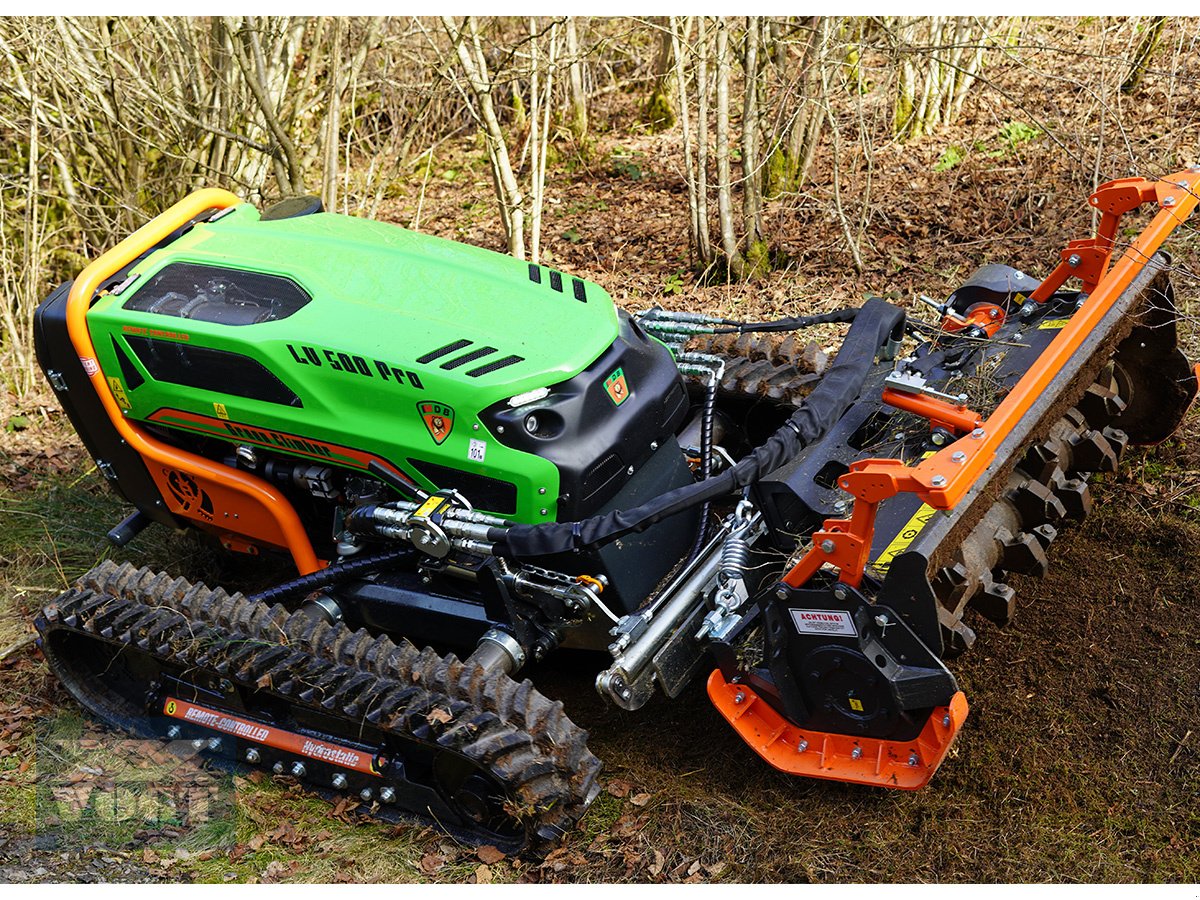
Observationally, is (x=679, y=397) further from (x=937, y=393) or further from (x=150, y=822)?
(x=150, y=822)

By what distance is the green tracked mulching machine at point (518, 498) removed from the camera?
3.99 m

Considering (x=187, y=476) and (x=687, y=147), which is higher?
(x=687, y=147)

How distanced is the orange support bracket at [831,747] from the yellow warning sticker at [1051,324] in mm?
1543

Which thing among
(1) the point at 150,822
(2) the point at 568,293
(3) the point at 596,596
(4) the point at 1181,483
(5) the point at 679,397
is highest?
(2) the point at 568,293

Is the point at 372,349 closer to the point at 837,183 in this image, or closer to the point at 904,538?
the point at 904,538

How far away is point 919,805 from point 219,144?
6542mm

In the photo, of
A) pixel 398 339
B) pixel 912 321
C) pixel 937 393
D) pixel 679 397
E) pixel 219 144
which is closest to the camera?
pixel 937 393

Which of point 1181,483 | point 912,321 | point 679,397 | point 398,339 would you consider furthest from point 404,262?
point 1181,483

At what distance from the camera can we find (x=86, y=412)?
514 centimetres

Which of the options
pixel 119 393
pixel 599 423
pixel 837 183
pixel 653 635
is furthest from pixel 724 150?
pixel 653 635

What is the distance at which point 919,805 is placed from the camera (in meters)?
4.18

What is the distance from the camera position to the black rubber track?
3.97 metres

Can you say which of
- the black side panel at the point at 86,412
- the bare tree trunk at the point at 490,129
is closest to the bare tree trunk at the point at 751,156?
the bare tree trunk at the point at 490,129

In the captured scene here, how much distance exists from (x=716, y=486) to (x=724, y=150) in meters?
4.11
